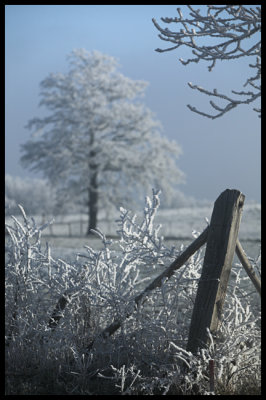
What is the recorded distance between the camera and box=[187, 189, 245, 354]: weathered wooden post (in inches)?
151

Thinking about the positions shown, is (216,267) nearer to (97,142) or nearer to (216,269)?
(216,269)

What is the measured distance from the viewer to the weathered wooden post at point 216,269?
3826 mm

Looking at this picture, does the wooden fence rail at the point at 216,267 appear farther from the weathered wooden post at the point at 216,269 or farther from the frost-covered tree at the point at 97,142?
the frost-covered tree at the point at 97,142

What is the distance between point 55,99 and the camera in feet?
79.9

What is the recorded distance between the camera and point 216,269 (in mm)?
3848

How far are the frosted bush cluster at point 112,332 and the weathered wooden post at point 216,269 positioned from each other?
0.51ft

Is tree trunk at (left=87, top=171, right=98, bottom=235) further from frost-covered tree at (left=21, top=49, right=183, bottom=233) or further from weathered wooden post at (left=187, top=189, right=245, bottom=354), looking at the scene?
weathered wooden post at (left=187, top=189, right=245, bottom=354)

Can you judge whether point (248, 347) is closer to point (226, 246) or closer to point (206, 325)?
point (206, 325)

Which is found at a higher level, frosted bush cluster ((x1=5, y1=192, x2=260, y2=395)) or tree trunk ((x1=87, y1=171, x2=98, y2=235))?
tree trunk ((x1=87, y1=171, x2=98, y2=235))

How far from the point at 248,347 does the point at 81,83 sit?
2143 cm

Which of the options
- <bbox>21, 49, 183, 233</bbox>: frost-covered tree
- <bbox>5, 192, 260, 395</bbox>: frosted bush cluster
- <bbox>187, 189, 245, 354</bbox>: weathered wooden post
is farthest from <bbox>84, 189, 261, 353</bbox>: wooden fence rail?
<bbox>21, 49, 183, 233</bbox>: frost-covered tree

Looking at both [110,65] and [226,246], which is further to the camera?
[110,65]

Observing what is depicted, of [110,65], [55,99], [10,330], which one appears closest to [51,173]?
[55,99]

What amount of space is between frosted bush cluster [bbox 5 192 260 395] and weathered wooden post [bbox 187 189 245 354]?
155 millimetres
